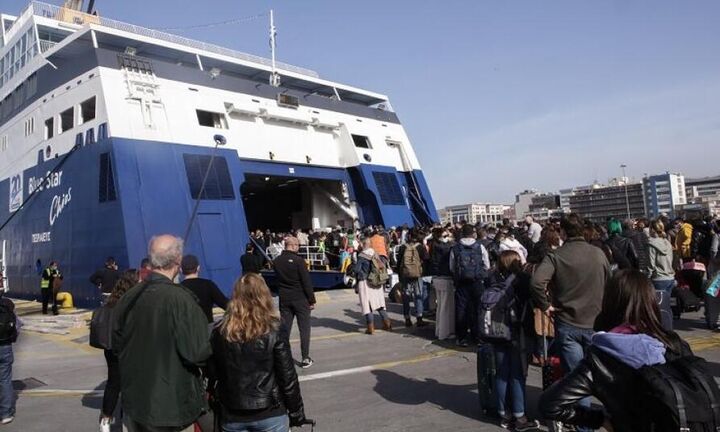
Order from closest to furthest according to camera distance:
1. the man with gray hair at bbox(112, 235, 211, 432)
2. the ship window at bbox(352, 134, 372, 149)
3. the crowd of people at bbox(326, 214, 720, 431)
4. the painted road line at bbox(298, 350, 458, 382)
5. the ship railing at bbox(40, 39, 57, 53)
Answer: the crowd of people at bbox(326, 214, 720, 431), the man with gray hair at bbox(112, 235, 211, 432), the painted road line at bbox(298, 350, 458, 382), the ship railing at bbox(40, 39, 57, 53), the ship window at bbox(352, 134, 372, 149)

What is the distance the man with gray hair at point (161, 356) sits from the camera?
272 centimetres

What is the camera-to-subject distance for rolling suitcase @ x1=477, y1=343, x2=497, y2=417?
4598mm

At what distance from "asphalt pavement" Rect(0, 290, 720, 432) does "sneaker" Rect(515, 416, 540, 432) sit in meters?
0.17

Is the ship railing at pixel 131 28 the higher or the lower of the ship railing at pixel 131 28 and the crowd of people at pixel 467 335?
the higher

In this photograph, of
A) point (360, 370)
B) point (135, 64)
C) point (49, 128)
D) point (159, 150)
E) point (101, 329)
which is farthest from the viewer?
point (49, 128)

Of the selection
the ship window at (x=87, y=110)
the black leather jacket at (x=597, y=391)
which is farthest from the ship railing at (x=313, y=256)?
the black leather jacket at (x=597, y=391)

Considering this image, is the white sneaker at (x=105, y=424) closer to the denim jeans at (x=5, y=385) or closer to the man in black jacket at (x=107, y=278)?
the denim jeans at (x=5, y=385)

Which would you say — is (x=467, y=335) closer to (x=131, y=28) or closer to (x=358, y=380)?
(x=358, y=380)

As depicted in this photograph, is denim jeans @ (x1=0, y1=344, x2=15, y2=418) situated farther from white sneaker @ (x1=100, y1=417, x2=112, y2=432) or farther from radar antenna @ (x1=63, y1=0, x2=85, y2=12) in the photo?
radar antenna @ (x1=63, y1=0, x2=85, y2=12)

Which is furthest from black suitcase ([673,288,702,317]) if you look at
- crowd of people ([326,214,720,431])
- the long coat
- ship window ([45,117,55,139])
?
ship window ([45,117,55,139])

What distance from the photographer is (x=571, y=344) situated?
4.02 m

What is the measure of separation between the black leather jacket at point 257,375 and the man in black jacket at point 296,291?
12.5ft

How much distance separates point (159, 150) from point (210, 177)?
144cm

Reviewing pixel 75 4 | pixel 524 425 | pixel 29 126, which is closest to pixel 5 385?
pixel 524 425
